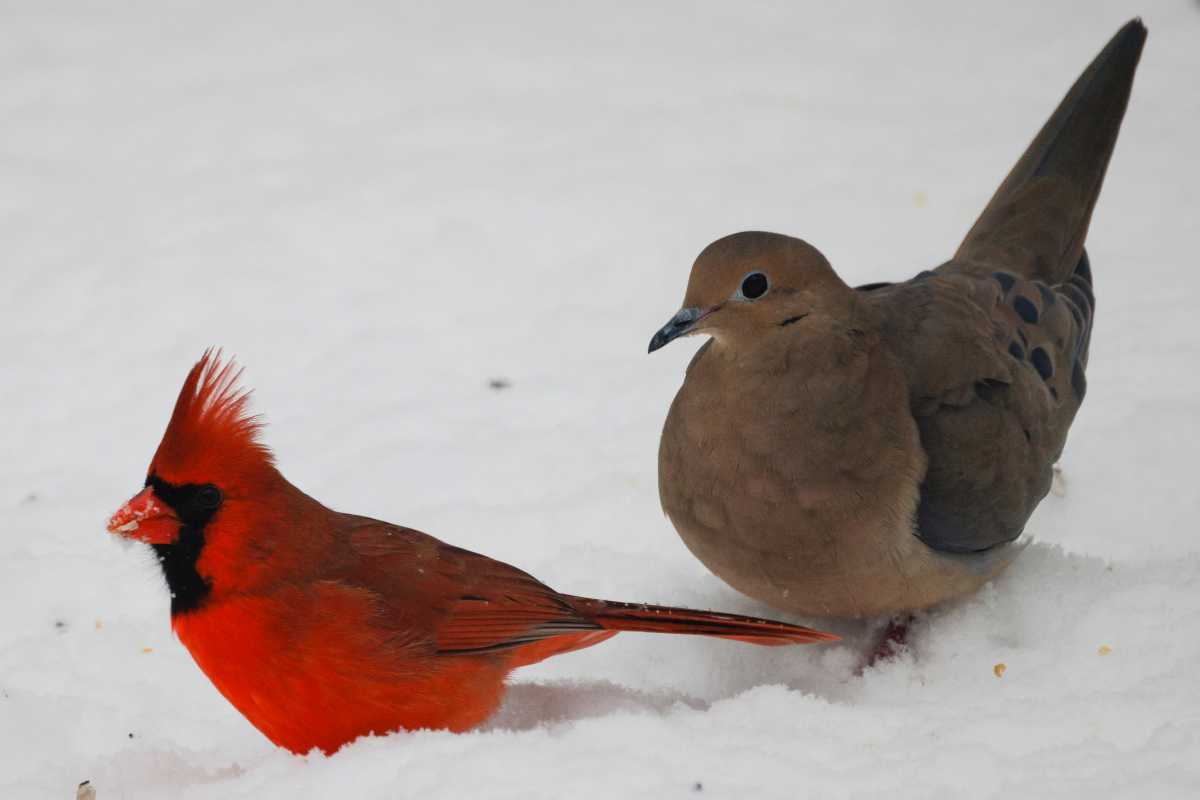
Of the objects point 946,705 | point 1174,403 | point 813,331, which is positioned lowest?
point 946,705

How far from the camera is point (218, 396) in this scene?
3.13 m

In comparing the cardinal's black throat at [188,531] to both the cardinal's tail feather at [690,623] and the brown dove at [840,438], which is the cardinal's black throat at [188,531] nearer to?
the cardinal's tail feather at [690,623]

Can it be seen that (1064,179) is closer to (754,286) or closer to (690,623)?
(754,286)

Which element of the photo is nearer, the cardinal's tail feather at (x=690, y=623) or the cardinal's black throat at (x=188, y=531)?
the cardinal's black throat at (x=188, y=531)

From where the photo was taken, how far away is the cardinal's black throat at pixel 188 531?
3.14 metres

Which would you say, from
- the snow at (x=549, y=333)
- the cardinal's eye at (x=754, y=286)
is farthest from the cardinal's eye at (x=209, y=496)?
the cardinal's eye at (x=754, y=286)

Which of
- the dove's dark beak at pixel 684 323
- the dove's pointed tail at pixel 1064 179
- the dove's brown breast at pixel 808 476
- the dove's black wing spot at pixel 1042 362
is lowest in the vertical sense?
the dove's brown breast at pixel 808 476

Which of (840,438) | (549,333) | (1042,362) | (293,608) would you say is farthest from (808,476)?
(549,333)

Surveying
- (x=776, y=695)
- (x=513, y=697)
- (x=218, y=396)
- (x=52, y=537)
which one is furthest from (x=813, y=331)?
(x=52, y=537)

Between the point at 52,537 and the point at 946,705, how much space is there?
115 inches

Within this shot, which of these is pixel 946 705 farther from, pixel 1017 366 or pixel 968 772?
pixel 1017 366

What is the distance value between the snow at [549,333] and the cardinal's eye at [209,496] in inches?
23.1

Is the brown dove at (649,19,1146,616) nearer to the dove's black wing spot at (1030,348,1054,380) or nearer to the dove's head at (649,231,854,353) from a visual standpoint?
the dove's head at (649,231,854,353)

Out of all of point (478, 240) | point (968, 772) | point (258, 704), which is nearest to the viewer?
point (968, 772)
